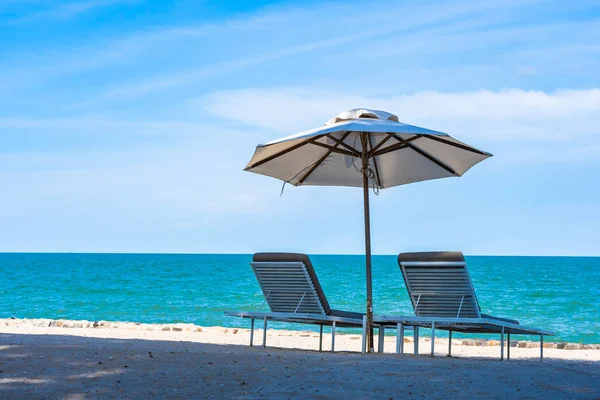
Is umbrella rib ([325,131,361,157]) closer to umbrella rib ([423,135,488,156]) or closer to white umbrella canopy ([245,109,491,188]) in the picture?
white umbrella canopy ([245,109,491,188])

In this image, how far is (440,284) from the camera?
21.7 ft

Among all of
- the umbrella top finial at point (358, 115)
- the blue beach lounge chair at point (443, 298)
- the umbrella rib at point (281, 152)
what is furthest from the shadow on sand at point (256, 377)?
the umbrella rib at point (281, 152)

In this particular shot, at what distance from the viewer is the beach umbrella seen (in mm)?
7113

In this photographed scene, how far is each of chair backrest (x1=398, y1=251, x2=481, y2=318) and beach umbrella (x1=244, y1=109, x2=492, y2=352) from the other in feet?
1.52

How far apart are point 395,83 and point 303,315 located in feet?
35.8

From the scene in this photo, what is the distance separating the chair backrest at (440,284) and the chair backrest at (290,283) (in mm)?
811

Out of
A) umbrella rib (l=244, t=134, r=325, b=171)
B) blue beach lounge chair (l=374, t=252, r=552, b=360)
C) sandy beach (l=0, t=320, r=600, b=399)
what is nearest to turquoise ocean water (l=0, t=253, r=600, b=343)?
umbrella rib (l=244, t=134, r=325, b=171)

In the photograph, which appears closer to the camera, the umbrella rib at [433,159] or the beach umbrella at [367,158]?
the beach umbrella at [367,158]

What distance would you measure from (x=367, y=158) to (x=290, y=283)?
1.37 m

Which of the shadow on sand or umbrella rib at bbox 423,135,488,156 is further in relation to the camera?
umbrella rib at bbox 423,135,488,156

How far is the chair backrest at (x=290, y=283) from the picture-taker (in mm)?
6797

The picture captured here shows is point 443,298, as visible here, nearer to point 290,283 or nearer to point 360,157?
point 290,283

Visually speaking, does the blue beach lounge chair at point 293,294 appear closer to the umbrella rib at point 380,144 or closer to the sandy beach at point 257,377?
the sandy beach at point 257,377

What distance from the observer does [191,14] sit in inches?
611
